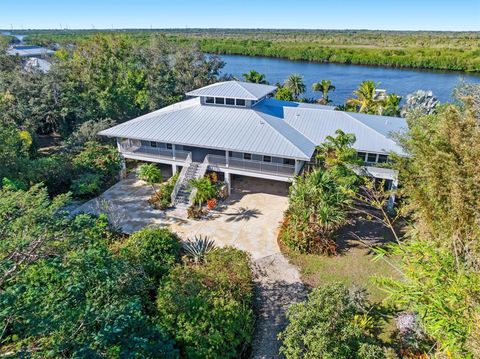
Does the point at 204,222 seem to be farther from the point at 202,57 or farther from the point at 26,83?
the point at 202,57

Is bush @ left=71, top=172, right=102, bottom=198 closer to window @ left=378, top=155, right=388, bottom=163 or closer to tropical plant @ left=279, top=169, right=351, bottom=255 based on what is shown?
tropical plant @ left=279, top=169, right=351, bottom=255

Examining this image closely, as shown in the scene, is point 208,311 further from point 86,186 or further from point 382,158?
point 382,158

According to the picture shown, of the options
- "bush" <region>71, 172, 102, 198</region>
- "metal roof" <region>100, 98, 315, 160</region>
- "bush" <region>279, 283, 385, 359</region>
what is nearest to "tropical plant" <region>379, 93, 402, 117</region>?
"metal roof" <region>100, 98, 315, 160</region>

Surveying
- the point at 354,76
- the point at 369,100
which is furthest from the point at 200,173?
the point at 354,76

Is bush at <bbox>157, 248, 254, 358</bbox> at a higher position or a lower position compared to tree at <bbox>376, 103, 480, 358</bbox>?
lower

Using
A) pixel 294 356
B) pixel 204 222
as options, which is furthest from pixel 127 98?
pixel 294 356
